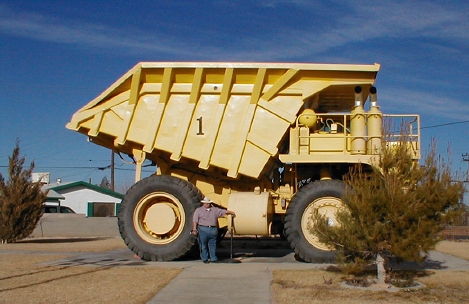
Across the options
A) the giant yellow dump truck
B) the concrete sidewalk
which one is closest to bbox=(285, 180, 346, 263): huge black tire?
the giant yellow dump truck

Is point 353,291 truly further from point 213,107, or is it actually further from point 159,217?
point 213,107

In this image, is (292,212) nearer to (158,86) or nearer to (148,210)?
(148,210)

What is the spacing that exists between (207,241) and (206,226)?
0.43 m

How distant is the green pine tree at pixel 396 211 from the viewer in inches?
331

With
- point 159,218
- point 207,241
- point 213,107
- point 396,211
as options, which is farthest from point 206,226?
point 396,211

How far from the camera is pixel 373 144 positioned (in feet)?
40.3

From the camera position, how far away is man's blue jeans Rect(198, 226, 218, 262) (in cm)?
1215

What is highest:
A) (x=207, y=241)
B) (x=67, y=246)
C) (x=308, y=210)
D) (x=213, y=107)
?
(x=213, y=107)

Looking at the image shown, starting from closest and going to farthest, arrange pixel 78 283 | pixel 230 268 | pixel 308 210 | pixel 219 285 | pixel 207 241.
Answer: pixel 219 285 < pixel 78 283 < pixel 230 268 < pixel 308 210 < pixel 207 241

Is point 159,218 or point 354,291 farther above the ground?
point 159,218

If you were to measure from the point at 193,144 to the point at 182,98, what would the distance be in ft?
3.77

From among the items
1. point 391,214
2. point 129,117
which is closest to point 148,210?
point 129,117

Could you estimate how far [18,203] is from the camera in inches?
782

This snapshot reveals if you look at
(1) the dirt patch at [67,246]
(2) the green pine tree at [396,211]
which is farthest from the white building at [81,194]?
(2) the green pine tree at [396,211]
